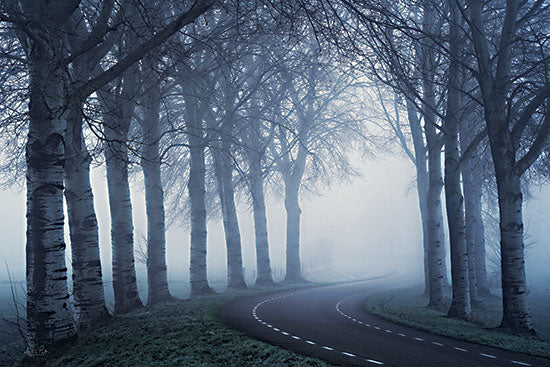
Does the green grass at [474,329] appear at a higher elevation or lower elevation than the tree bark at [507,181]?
lower

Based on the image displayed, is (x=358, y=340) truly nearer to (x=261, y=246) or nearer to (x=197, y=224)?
(x=197, y=224)

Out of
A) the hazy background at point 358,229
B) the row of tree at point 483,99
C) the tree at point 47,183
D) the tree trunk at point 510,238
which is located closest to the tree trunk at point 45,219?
the tree at point 47,183

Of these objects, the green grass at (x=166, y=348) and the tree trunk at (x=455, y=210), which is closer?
the green grass at (x=166, y=348)

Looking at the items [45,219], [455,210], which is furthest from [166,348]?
[455,210]

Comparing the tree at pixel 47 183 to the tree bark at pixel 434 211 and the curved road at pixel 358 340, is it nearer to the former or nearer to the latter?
the curved road at pixel 358 340

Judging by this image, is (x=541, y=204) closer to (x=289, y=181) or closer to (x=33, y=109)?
(x=289, y=181)

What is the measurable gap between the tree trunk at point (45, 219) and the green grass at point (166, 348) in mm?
599

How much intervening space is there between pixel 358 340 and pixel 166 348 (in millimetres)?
3702

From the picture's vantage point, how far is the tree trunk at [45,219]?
8.34 metres

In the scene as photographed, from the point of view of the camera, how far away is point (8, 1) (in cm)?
841

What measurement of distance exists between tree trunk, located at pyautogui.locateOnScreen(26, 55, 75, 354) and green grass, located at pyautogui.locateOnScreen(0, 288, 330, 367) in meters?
0.60

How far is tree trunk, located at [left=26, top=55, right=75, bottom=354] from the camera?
8.34m

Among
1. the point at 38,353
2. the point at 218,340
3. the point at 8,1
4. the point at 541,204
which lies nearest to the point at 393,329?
the point at 218,340

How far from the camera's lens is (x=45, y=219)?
857 cm
